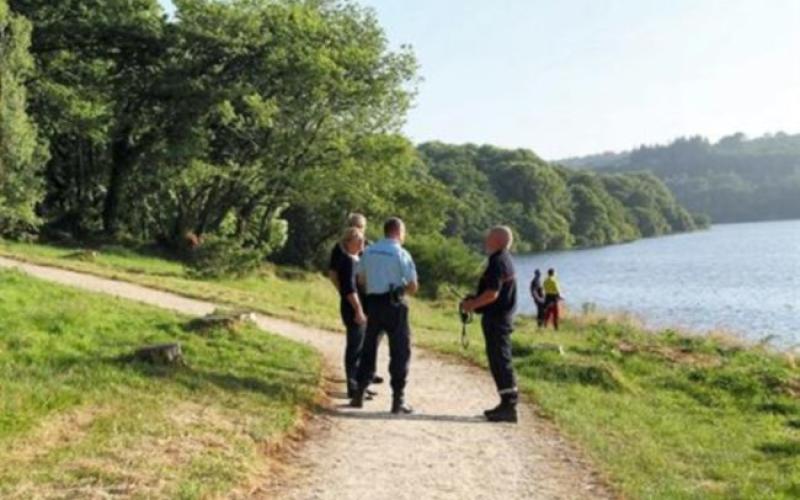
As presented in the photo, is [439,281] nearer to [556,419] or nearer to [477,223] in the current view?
[556,419]

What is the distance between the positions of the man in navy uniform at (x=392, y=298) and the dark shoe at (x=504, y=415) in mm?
1033

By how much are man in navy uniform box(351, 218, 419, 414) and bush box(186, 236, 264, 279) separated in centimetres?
2016

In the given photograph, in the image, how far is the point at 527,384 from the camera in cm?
1333

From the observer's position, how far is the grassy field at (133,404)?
7.12m

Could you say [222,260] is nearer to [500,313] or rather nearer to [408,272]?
[408,272]

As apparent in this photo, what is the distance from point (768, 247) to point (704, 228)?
294 feet

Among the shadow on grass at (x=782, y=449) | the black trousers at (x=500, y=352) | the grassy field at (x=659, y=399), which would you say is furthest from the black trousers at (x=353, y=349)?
the shadow on grass at (x=782, y=449)

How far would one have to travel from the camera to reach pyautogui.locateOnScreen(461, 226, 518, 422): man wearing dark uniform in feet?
34.3

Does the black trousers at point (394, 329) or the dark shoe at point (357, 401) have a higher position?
the black trousers at point (394, 329)

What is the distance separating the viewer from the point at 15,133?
29109mm

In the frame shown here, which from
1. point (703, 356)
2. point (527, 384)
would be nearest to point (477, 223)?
point (703, 356)

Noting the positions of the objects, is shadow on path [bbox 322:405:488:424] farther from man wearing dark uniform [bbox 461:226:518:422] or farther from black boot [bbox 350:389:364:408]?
man wearing dark uniform [bbox 461:226:518:422]

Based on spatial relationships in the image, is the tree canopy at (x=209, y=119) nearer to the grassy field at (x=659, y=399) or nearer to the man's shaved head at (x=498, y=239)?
the grassy field at (x=659, y=399)

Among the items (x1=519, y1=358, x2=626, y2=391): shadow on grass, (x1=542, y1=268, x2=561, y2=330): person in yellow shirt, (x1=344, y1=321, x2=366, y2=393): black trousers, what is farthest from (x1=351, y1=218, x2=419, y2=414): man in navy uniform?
(x1=542, y1=268, x2=561, y2=330): person in yellow shirt
